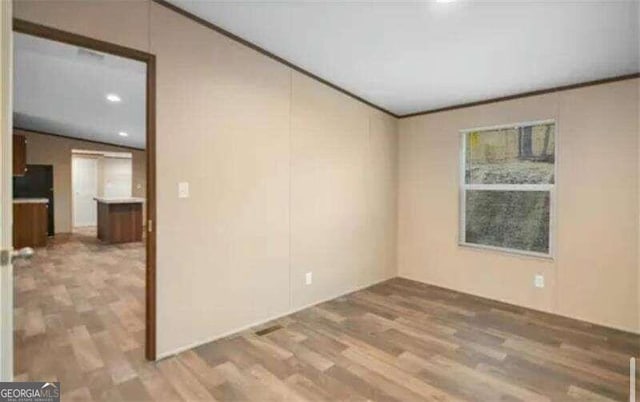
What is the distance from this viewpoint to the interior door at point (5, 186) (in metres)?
1.17

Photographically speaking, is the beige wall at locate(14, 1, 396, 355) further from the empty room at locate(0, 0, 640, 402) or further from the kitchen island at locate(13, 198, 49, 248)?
the kitchen island at locate(13, 198, 49, 248)

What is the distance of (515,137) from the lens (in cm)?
378

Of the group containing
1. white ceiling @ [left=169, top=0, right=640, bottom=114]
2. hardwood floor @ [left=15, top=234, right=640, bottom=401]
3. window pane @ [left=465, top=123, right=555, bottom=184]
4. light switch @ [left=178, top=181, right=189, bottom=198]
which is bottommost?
hardwood floor @ [left=15, top=234, right=640, bottom=401]

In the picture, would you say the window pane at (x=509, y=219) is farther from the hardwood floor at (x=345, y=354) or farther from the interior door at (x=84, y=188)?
the interior door at (x=84, y=188)

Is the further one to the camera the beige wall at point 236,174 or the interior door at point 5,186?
the beige wall at point 236,174

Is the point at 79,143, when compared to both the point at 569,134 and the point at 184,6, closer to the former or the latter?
the point at 184,6

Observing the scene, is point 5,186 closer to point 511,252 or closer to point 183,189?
point 183,189

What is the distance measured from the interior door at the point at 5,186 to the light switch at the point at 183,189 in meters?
1.37

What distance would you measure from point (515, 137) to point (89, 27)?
13.0 feet

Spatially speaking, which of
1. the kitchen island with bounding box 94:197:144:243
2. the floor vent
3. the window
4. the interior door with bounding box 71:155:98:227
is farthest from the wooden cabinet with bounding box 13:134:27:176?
the window

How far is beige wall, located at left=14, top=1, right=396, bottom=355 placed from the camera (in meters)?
2.51

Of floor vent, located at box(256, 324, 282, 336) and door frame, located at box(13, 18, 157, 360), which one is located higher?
door frame, located at box(13, 18, 157, 360)

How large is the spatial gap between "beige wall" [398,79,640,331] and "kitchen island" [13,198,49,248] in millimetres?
7720

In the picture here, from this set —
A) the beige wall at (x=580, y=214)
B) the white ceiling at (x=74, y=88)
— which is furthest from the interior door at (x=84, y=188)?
the beige wall at (x=580, y=214)
